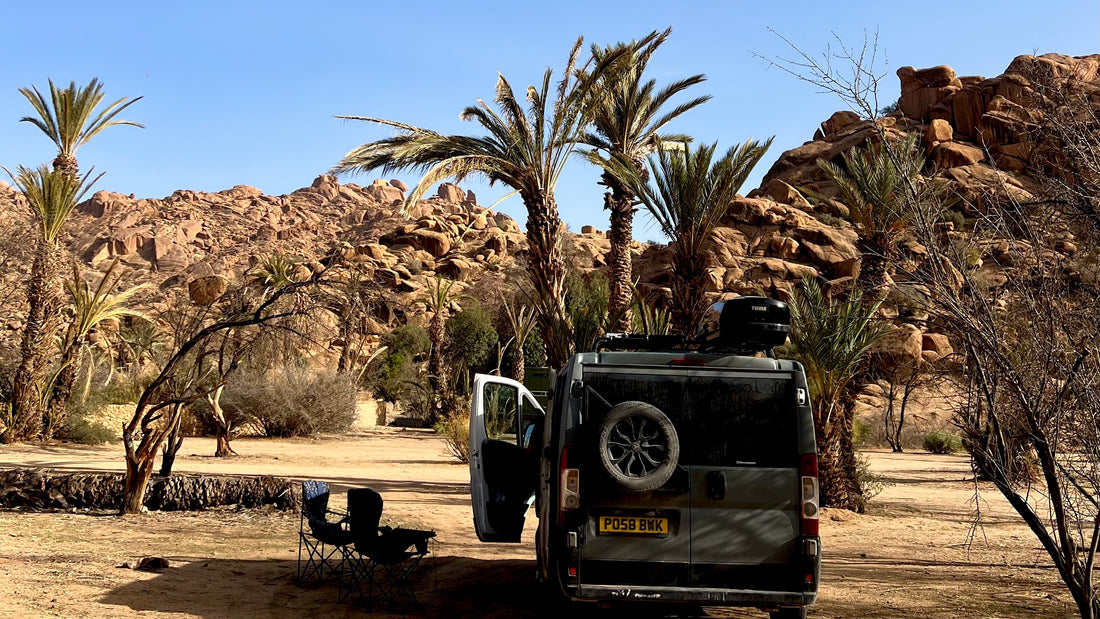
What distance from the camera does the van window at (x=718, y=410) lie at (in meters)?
6.06

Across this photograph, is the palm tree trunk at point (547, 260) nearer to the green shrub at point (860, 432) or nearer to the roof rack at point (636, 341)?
the roof rack at point (636, 341)

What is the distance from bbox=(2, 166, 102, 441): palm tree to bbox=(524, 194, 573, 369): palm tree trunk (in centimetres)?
1219

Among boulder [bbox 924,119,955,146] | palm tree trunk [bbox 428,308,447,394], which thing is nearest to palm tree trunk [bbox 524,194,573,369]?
palm tree trunk [bbox 428,308,447,394]

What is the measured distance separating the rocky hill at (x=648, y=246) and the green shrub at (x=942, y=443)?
865 cm

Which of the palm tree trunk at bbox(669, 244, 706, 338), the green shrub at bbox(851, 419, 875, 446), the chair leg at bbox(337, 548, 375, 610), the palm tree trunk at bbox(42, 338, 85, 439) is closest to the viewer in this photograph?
the chair leg at bbox(337, 548, 375, 610)

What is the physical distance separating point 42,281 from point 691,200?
16096 millimetres

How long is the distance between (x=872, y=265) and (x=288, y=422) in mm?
18069

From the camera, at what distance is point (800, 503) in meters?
5.96

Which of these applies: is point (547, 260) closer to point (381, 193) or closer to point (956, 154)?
point (956, 154)

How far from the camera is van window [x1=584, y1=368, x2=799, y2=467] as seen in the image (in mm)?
6059

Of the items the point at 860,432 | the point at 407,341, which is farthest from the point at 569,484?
the point at 407,341

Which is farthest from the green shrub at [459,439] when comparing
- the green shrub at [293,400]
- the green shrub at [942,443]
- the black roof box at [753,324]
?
the green shrub at [942,443]

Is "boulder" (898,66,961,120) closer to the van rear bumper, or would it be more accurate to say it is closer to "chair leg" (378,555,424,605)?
"chair leg" (378,555,424,605)

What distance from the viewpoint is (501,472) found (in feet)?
26.4
